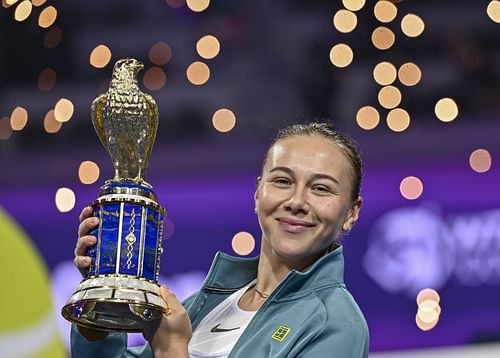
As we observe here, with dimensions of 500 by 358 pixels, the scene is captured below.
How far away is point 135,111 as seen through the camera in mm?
1766

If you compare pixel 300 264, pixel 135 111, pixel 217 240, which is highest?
pixel 135 111

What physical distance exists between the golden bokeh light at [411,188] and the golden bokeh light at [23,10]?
5.35ft

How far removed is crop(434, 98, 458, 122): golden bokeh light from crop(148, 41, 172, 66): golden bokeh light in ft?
3.64

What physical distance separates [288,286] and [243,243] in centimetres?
227

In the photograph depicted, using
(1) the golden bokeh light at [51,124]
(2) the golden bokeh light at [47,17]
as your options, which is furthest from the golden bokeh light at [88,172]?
(2) the golden bokeh light at [47,17]

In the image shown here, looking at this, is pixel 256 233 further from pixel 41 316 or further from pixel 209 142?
pixel 41 316

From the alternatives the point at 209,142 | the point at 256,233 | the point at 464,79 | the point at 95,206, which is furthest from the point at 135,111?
the point at 464,79

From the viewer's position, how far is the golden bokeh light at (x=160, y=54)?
4629mm

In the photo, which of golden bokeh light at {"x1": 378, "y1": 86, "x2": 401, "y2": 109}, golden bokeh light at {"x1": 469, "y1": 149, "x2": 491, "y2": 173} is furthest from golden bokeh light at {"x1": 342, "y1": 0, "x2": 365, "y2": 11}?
golden bokeh light at {"x1": 469, "y1": 149, "x2": 491, "y2": 173}

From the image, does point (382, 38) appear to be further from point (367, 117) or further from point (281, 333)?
point (281, 333)

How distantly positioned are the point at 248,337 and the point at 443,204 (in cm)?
247

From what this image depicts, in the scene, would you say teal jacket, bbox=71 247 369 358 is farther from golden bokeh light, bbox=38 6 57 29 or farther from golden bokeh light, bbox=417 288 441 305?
golden bokeh light, bbox=38 6 57 29

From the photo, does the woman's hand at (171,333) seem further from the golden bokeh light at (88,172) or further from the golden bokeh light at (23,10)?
the golden bokeh light at (23,10)

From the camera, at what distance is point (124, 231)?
166cm
